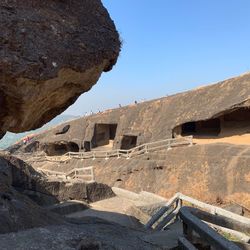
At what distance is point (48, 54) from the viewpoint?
7621mm

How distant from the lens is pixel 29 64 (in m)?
7.34

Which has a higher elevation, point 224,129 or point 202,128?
point 202,128

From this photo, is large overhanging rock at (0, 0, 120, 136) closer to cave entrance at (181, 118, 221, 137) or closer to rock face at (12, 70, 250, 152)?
rock face at (12, 70, 250, 152)

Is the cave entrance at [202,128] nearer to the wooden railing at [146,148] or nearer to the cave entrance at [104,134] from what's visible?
the wooden railing at [146,148]

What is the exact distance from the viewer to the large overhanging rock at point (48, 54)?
735cm

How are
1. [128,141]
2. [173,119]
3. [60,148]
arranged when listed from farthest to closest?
1. [60,148]
2. [128,141]
3. [173,119]

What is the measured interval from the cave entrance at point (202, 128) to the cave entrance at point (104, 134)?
8464mm

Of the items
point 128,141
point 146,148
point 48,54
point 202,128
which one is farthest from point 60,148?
point 48,54

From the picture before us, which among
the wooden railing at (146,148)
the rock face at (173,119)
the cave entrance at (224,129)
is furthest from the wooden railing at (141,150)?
the cave entrance at (224,129)

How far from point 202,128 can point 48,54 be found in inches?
939

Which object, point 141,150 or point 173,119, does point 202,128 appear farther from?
point 141,150

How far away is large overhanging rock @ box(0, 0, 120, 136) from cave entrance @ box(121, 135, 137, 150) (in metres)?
23.4

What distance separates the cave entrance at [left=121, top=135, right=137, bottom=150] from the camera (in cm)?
3297

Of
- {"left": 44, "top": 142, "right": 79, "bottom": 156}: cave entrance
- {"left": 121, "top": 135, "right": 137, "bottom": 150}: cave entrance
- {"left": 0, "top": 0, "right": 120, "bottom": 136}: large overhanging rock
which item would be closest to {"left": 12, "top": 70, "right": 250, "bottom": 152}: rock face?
{"left": 121, "top": 135, "right": 137, "bottom": 150}: cave entrance
